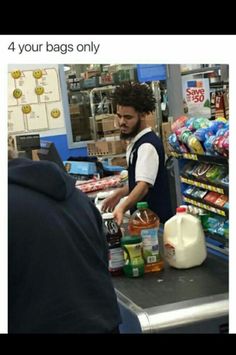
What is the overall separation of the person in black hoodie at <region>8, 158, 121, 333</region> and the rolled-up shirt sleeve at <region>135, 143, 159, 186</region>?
36.2 inches

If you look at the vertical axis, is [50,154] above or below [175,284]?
above

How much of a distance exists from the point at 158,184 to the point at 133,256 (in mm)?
764

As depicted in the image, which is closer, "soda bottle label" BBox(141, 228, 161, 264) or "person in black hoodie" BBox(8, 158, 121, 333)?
"person in black hoodie" BBox(8, 158, 121, 333)

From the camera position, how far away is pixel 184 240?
1485 millimetres

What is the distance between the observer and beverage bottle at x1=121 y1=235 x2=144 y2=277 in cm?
145

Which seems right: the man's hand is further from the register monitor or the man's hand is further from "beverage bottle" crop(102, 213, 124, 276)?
"beverage bottle" crop(102, 213, 124, 276)

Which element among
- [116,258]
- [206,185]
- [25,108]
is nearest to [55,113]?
[25,108]

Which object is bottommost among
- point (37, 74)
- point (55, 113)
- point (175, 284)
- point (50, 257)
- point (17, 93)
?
point (175, 284)

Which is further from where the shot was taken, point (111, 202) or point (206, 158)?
point (111, 202)

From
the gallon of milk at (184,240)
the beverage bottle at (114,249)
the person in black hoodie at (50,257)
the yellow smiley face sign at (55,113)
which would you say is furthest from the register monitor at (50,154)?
the yellow smiley face sign at (55,113)

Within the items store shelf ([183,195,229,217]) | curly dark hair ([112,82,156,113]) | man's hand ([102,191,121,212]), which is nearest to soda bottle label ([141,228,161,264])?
store shelf ([183,195,229,217])

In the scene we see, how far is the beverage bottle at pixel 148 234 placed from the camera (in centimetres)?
147

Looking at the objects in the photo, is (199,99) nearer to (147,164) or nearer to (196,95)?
(196,95)

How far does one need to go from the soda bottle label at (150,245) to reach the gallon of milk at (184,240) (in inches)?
1.8
